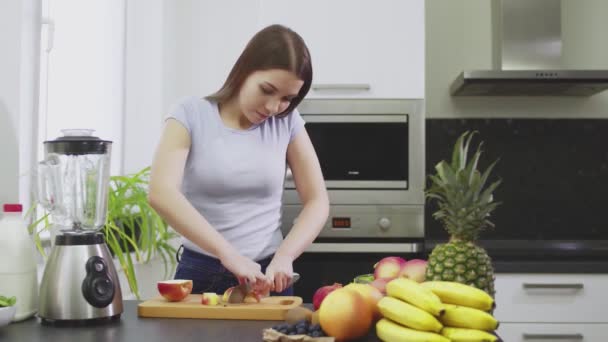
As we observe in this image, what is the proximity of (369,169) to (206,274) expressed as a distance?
1.24 metres

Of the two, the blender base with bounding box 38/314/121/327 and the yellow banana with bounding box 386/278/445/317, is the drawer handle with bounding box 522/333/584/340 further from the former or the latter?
the blender base with bounding box 38/314/121/327

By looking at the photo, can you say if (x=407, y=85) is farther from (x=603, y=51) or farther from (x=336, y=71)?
(x=603, y=51)

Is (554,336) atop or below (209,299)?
below

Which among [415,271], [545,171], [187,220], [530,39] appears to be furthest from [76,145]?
[545,171]

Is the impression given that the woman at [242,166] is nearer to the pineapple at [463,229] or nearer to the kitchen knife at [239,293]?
the kitchen knife at [239,293]

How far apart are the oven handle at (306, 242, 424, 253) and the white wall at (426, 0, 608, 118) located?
31.4 inches

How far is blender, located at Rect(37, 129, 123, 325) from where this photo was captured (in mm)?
1308

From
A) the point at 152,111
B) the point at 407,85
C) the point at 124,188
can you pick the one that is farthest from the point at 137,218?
the point at 407,85

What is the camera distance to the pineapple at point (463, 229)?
1.22 metres

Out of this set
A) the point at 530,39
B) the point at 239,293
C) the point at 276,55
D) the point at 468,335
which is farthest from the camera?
the point at 530,39

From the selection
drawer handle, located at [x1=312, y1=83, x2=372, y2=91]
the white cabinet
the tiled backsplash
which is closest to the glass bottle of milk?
drawer handle, located at [x1=312, y1=83, x2=372, y2=91]

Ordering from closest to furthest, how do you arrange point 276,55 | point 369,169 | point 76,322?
1. point 76,322
2. point 276,55
3. point 369,169

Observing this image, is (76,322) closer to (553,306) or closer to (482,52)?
(553,306)

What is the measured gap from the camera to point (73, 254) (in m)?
1.32
